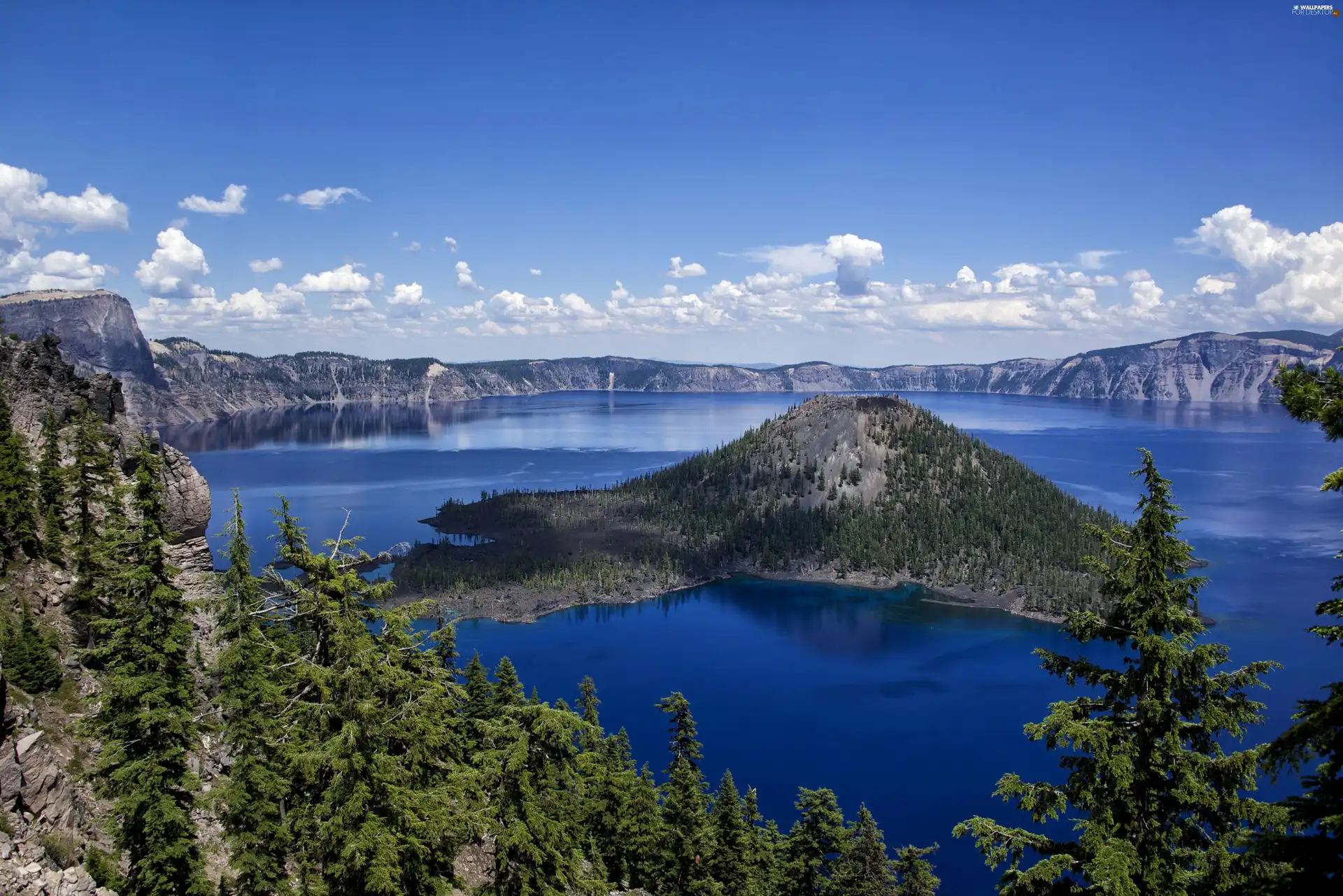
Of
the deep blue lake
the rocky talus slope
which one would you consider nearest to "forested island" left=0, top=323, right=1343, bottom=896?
the rocky talus slope

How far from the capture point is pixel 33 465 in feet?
151

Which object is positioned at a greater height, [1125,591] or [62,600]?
[1125,591]

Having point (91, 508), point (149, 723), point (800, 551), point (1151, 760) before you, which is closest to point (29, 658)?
point (149, 723)

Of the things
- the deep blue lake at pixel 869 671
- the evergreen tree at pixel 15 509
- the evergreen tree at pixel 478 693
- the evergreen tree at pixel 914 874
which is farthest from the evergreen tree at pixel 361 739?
the deep blue lake at pixel 869 671

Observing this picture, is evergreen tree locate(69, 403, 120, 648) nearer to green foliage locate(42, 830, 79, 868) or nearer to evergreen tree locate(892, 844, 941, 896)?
green foliage locate(42, 830, 79, 868)

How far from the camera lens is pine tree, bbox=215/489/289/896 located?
974 inches

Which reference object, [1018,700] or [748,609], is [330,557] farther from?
[748,609]

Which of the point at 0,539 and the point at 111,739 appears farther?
the point at 0,539

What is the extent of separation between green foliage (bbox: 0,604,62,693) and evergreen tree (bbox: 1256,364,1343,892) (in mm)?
40499

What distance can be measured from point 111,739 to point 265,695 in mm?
4558

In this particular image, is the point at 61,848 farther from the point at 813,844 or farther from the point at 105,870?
the point at 813,844

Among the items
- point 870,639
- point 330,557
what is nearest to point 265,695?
point 330,557

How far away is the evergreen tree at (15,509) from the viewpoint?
38.2 metres

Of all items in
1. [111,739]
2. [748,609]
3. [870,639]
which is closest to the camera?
[111,739]
